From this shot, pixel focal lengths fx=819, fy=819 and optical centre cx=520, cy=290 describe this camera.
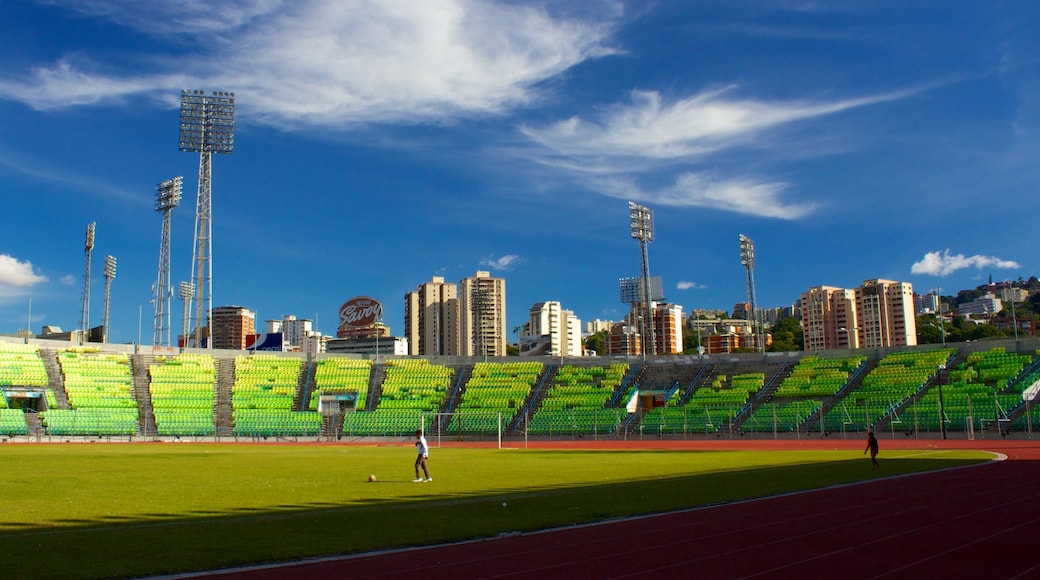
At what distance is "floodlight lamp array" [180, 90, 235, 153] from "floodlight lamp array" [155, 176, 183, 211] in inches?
306

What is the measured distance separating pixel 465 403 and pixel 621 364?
19.4 meters

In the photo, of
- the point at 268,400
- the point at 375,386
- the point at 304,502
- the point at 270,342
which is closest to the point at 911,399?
the point at 375,386

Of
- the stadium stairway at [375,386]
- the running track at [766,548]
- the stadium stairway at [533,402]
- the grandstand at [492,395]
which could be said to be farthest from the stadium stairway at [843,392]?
the running track at [766,548]

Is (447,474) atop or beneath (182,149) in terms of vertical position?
beneath

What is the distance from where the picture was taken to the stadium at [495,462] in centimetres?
1402

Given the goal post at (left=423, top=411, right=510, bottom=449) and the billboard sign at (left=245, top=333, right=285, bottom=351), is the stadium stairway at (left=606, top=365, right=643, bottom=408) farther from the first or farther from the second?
the billboard sign at (left=245, top=333, right=285, bottom=351)

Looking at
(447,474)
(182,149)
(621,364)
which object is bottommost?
(447,474)

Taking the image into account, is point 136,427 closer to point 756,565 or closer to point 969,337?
point 756,565

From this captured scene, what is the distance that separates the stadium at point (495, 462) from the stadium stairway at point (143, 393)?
0.27 metres

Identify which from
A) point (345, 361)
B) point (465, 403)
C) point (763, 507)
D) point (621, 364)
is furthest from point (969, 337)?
point (763, 507)

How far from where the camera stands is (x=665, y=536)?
15.3m

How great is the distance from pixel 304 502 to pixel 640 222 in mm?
85299

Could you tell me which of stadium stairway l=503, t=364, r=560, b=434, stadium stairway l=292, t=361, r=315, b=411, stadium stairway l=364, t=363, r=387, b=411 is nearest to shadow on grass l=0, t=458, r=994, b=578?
stadium stairway l=503, t=364, r=560, b=434

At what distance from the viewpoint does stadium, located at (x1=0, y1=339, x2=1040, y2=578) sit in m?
14.0
